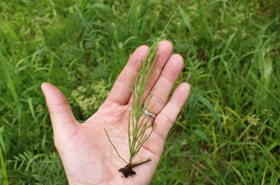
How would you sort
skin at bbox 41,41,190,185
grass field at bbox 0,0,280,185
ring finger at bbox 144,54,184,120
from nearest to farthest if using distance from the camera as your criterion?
skin at bbox 41,41,190,185, ring finger at bbox 144,54,184,120, grass field at bbox 0,0,280,185

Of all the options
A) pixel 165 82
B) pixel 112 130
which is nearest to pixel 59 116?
pixel 112 130

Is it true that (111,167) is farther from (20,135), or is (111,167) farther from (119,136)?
(20,135)

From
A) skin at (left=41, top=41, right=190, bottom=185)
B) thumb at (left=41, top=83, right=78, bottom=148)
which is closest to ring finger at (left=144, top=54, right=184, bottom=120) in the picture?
skin at (left=41, top=41, right=190, bottom=185)

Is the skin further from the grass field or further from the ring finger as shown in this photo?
the grass field

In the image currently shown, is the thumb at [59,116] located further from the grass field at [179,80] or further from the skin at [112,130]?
the grass field at [179,80]

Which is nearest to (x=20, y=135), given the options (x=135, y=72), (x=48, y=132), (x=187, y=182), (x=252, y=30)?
(x=48, y=132)

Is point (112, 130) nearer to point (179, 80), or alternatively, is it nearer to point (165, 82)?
point (165, 82)
